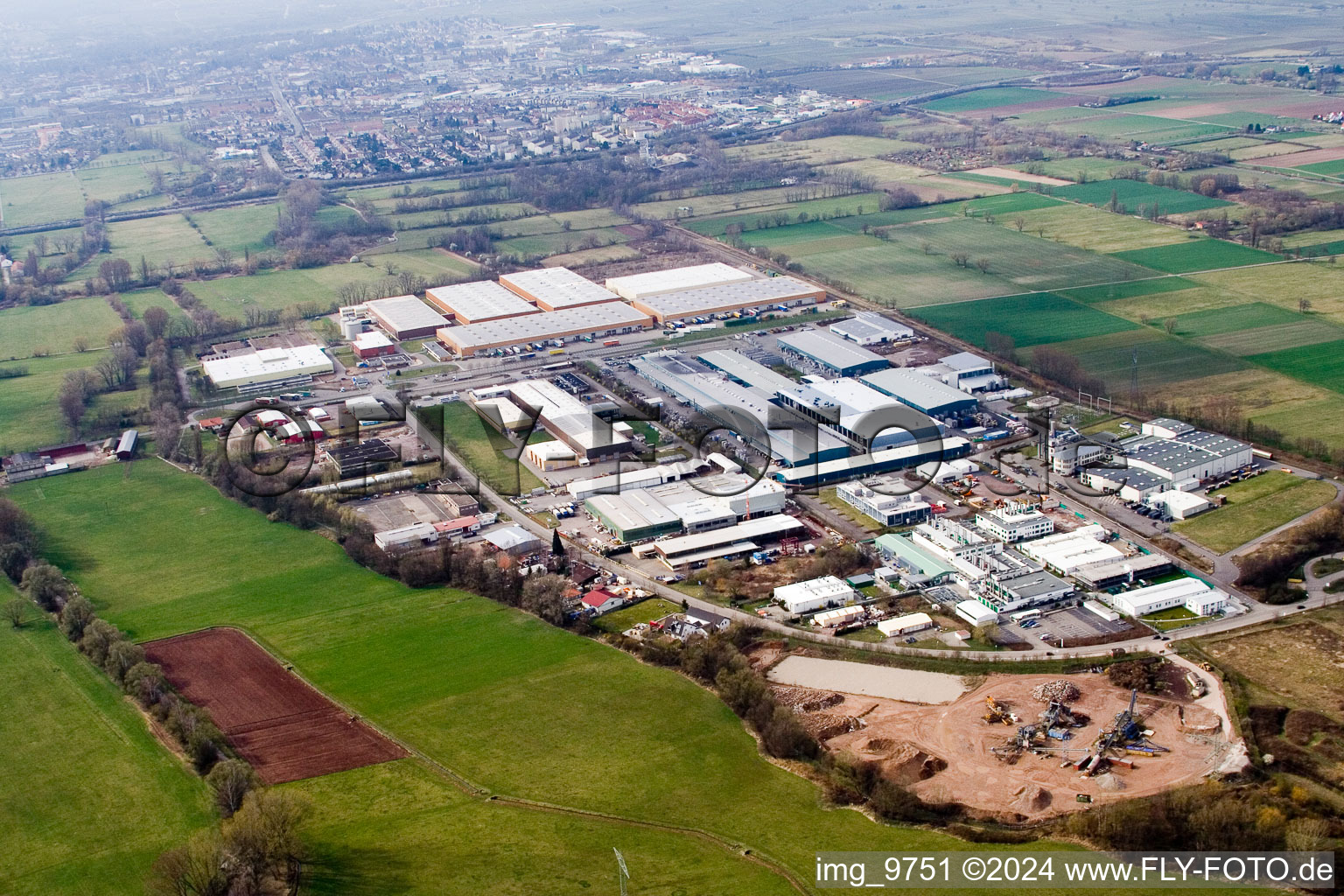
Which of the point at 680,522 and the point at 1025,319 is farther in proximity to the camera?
the point at 1025,319

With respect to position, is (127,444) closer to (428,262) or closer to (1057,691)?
(428,262)

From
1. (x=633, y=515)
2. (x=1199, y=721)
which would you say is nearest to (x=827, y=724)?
(x=1199, y=721)

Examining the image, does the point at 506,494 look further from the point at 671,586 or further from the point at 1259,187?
the point at 1259,187

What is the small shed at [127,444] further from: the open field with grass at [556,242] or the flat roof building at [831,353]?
the open field with grass at [556,242]

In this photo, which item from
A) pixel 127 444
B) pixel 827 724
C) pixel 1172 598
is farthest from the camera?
pixel 127 444

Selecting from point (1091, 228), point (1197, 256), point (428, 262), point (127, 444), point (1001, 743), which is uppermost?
point (1091, 228)

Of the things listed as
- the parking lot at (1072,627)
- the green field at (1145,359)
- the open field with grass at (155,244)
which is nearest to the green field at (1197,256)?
the green field at (1145,359)

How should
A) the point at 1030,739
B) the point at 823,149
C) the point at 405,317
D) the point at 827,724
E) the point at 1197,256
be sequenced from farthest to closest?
1. the point at 823,149
2. the point at 1197,256
3. the point at 405,317
4. the point at 827,724
5. the point at 1030,739

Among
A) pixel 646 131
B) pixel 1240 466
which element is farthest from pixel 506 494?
pixel 646 131
